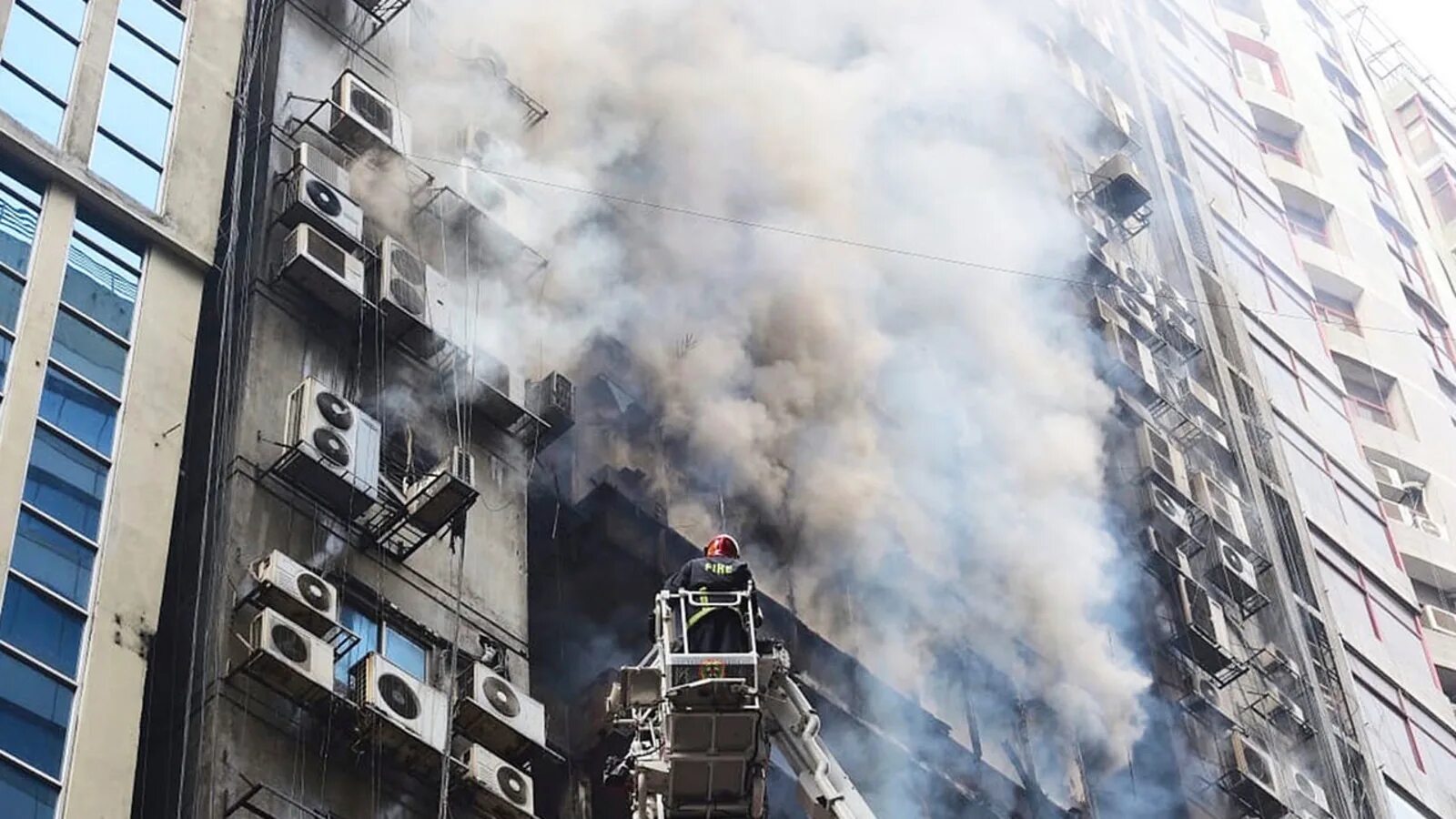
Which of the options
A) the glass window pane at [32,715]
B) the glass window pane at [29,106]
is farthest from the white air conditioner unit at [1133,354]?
the glass window pane at [32,715]

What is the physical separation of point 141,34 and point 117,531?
5.71m

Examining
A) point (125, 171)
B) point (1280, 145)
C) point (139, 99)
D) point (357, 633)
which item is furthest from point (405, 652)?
point (1280, 145)

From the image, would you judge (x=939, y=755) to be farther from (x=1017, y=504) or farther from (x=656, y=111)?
(x=656, y=111)

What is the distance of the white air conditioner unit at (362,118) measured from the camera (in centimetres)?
2086

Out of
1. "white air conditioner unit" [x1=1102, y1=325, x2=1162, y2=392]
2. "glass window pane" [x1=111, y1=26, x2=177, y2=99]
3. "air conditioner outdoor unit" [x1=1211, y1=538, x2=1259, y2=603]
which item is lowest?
"glass window pane" [x1=111, y1=26, x2=177, y2=99]

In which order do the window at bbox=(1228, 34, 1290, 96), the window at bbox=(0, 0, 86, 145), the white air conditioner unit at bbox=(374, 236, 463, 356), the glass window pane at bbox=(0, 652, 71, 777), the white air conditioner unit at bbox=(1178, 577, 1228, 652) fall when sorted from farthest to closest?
the window at bbox=(1228, 34, 1290, 96), the white air conditioner unit at bbox=(1178, 577, 1228, 652), the white air conditioner unit at bbox=(374, 236, 463, 356), the window at bbox=(0, 0, 86, 145), the glass window pane at bbox=(0, 652, 71, 777)

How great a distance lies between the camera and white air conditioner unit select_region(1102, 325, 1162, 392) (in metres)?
30.3

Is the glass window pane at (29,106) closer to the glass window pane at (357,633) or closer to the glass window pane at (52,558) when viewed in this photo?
the glass window pane at (52,558)

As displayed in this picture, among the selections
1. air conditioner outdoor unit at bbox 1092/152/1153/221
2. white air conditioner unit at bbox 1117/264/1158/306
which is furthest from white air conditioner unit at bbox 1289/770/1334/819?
air conditioner outdoor unit at bbox 1092/152/1153/221

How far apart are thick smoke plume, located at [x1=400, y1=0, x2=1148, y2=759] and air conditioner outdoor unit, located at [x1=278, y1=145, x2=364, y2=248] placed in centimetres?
164

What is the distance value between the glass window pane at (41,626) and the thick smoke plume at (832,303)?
6098 millimetres

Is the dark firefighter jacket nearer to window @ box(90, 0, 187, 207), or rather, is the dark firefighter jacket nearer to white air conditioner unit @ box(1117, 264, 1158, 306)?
window @ box(90, 0, 187, 207)

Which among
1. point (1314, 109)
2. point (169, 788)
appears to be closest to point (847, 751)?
point (169, 788)

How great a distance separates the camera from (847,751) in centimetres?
2156
